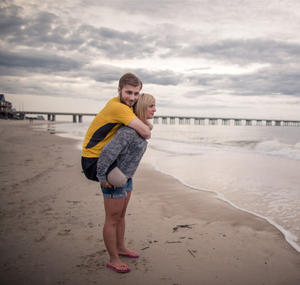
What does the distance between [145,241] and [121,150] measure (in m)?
1.59

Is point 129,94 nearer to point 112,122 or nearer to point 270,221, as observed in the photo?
point 112,122

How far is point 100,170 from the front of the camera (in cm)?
236

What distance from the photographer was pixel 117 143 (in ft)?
7.62

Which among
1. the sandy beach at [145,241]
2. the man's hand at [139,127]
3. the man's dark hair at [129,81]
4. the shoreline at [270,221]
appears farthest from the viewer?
the shoreline at [270,221]

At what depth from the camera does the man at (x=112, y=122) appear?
231 cm

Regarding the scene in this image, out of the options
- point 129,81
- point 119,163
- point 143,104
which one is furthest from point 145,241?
point 129,81

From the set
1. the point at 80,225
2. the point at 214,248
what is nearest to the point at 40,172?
the point at 80,225

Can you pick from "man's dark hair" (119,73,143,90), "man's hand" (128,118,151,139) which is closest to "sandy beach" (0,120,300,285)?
"man's hand" (128,118,151,139)

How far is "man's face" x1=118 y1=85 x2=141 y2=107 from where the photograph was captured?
2.43 m

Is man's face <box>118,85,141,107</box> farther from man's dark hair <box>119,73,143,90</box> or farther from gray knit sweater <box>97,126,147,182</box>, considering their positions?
gray knit sweater <box>97,126,147,182</box>

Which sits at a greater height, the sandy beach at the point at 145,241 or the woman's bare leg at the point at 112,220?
the woman's bare leg at the point at 112,220

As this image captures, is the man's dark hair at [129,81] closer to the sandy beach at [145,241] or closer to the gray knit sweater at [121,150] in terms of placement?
the gray knit sweater at [121,150]

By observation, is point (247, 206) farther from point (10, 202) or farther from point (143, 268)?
point (10, 202)

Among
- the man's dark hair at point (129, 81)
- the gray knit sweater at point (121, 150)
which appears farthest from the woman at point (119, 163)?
the man's dark hair at point (129, 81)
